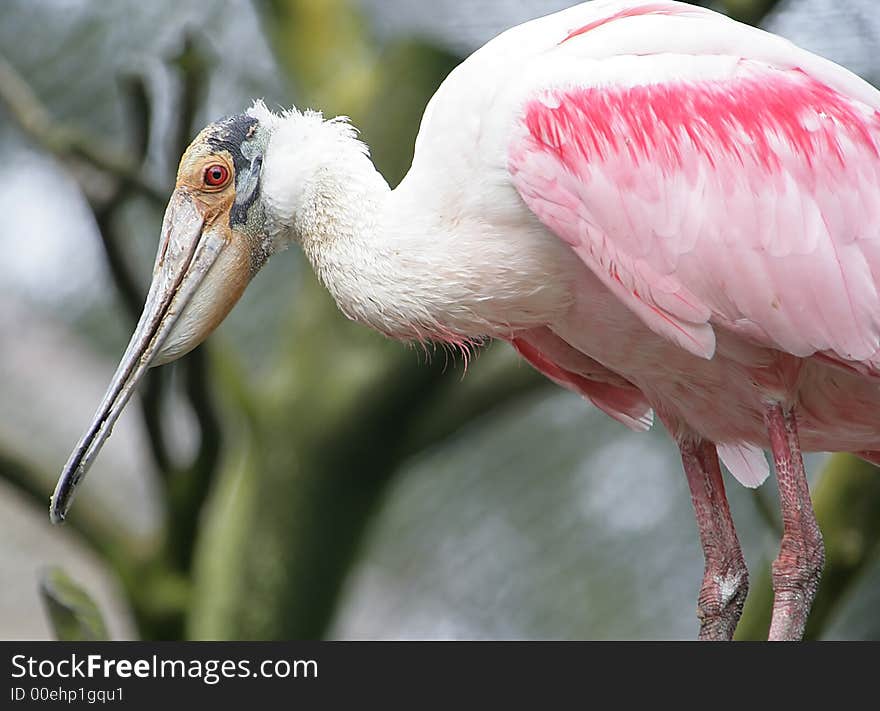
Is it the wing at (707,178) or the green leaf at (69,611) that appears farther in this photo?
the green leaf at (69,611)

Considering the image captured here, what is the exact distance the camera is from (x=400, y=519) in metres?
7.63

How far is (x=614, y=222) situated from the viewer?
9.68 feet

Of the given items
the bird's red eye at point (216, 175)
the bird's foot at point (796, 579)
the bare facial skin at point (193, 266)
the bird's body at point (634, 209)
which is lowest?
the bird's foot at point (796, 579)

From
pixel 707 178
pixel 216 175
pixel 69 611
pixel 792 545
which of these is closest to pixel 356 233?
pixel 216 175

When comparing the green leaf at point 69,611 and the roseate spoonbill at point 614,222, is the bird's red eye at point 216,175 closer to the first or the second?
the roseate spoonbill at point 614,222

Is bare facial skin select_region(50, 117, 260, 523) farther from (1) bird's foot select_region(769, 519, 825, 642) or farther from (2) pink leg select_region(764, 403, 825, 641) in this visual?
(1) bird's foot select_region(769, 519, 825, 642)

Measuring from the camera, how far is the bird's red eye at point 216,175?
3.22 meters

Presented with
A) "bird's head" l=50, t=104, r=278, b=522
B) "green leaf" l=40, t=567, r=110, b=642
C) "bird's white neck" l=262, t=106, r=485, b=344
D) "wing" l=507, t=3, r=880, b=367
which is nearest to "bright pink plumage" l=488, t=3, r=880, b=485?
"wing" l=507, t=3, r=880, b=367

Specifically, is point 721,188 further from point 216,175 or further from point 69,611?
point 69,611

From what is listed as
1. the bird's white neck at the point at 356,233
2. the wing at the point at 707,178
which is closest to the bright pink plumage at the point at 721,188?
the wing at the point at 707,178

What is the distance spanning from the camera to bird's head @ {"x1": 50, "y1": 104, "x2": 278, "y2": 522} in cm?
321

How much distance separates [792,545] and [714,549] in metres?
0.35

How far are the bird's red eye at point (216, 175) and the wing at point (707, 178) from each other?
2.08ft
